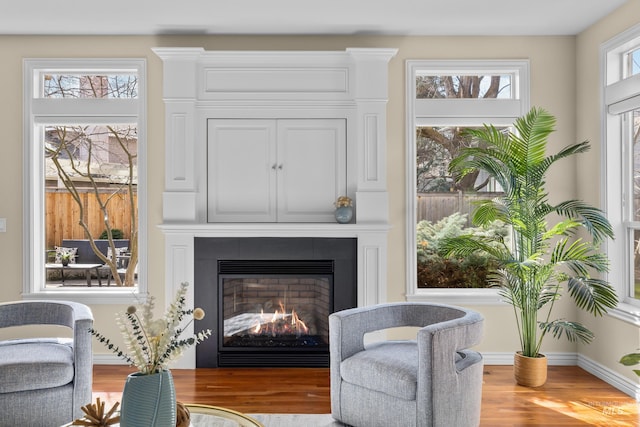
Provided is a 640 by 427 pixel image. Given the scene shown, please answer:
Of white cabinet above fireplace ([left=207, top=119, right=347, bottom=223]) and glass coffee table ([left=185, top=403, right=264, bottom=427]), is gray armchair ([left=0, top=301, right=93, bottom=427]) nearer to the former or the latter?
glass coffee table ([left=185, top=403, right=264, bottom=427])

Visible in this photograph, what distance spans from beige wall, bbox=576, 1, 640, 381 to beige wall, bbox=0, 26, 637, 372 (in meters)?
0.10

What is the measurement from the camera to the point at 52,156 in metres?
4.37

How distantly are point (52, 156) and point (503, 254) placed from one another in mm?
3738

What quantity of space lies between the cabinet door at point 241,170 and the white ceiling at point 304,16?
0.80 meters

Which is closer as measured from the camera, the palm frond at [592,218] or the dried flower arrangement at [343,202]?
the palm frond at [592,218]

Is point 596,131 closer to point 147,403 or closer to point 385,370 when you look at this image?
point 385,370

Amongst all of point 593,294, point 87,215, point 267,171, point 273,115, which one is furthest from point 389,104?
point 87,215

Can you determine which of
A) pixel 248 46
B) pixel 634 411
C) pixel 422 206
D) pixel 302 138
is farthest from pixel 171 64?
pixel 634 411

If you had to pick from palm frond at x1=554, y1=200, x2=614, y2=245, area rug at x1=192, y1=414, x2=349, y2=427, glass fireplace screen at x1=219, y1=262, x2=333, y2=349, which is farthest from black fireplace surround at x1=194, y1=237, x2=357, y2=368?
palm frond at x1=554, y1=200, x2=614, y2=245

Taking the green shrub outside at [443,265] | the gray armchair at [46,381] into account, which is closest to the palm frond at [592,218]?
the green shrub outside at [443,265]

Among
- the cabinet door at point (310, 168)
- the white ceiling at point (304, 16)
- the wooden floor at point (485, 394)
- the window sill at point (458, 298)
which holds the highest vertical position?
the white ceiling at point (304, 16)

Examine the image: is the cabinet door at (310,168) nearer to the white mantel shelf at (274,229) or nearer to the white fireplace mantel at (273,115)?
the white fireplace mantel at (273,115)

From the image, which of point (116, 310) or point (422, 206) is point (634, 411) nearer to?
point (422, 206)

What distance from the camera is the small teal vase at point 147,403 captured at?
1877mm
